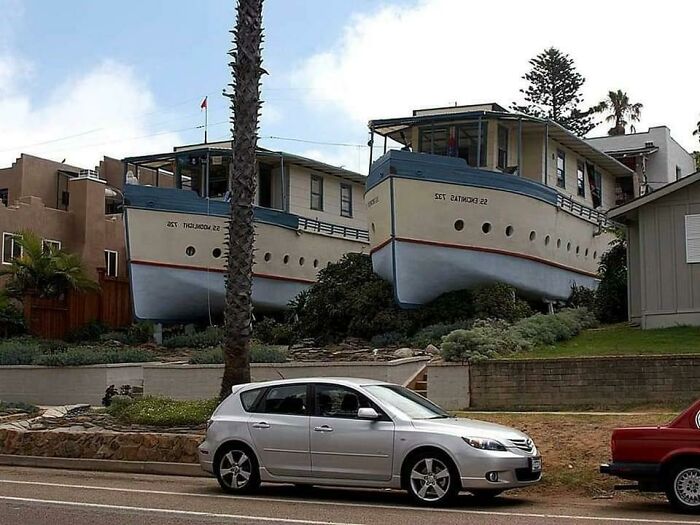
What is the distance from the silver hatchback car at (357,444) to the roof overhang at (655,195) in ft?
41.0

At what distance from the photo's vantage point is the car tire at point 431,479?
11422mm

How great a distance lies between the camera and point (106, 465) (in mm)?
16453

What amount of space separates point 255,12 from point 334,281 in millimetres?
13565

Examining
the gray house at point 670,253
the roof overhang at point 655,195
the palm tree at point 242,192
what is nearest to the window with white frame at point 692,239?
the gray house at point 670,253

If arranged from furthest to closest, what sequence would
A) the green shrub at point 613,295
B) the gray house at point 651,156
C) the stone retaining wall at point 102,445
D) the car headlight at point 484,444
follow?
the gray house at point 651,156, the green shrub at point 613,295, the stone retaining wall at point 102,445, the car headlight at point 484,444

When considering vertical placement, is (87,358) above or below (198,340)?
below

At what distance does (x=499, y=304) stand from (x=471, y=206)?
2871 mm

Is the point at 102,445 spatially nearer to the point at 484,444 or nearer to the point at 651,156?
the point at 484,444

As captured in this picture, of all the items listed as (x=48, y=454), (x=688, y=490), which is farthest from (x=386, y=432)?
(x=48, y=454)

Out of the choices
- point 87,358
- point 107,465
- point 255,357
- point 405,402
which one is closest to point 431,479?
point 405,402

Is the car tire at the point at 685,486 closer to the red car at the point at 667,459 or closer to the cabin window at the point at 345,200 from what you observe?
the red car at the point at 667,459

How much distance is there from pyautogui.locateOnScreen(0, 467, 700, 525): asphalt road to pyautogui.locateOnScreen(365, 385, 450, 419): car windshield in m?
1.03

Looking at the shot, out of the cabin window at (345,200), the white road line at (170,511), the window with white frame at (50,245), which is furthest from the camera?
the cabin window at (345,200)

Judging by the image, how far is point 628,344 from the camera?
21547mm
